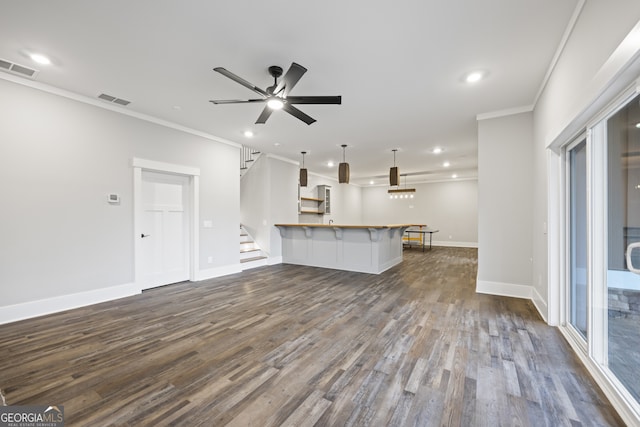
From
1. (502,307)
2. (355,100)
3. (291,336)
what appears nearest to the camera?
(291,336)

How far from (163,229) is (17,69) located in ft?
8.89

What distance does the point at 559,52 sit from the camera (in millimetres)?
2588

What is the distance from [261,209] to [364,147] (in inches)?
121

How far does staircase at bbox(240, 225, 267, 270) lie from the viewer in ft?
20.7

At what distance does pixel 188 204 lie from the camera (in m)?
5.16

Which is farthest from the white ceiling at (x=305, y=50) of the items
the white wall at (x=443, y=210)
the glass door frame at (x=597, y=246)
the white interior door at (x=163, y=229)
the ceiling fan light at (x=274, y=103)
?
the white wall at (x=443, y=210)

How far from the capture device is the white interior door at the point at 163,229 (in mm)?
4578

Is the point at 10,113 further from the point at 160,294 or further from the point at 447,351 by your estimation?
the point at 447,351

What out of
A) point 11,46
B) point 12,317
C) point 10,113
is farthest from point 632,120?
point 12,317

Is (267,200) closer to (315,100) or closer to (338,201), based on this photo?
(315,100)

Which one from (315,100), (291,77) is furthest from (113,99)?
(315,100)

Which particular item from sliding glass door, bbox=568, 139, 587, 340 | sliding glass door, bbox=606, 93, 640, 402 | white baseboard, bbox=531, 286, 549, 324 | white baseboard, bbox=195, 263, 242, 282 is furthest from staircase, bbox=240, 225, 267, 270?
sliding glass door, bbox=606, 93, 640, 402

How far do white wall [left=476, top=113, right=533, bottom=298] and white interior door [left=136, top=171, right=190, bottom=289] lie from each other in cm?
Result: 529

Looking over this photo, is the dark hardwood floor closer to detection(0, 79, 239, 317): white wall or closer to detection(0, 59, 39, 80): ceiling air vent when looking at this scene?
detection(0, 79, 239, 317): white wall
